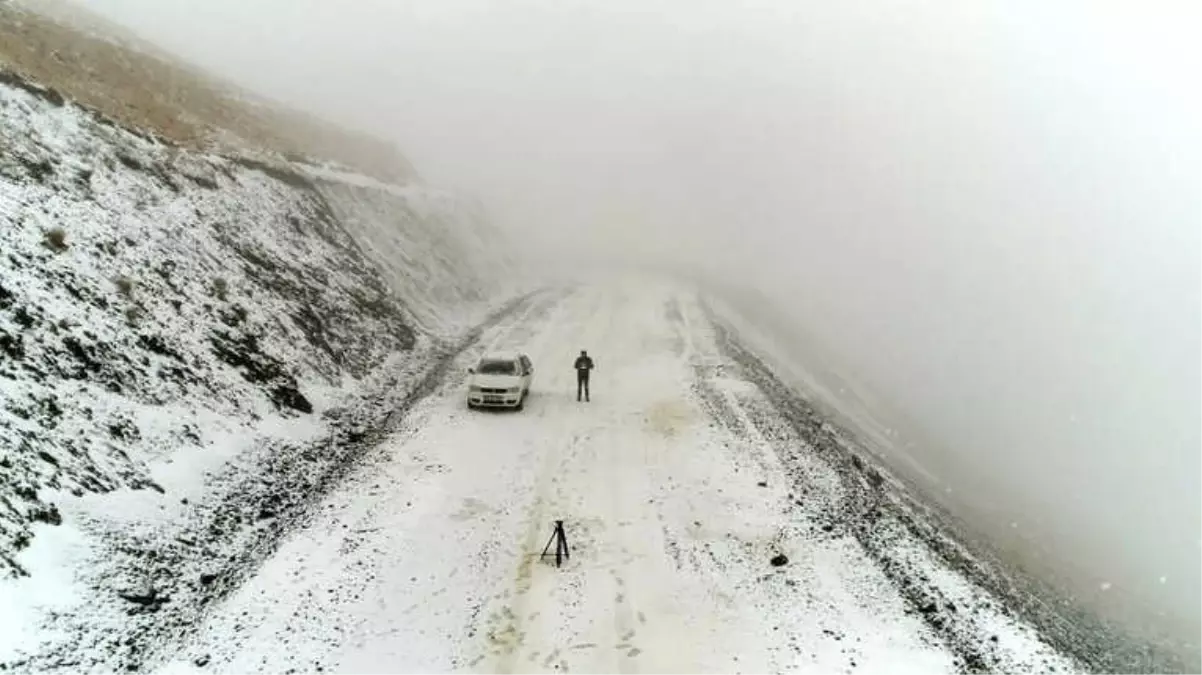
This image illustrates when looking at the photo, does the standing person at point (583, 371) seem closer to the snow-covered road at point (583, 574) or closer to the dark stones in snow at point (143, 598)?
the snow-covered road at point (583, 574)

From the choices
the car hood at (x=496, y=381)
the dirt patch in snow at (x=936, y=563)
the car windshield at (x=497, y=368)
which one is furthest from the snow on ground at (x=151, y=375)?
the dirt patch in snow at (x=936, y=563)

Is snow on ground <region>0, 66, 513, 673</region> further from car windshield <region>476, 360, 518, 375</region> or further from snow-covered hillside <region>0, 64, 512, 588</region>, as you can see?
car windshield <region>476, 360, 518, 375</region>

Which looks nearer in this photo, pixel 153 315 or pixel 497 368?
pixel 153 315

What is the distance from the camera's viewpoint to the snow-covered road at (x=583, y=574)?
34.6 ft

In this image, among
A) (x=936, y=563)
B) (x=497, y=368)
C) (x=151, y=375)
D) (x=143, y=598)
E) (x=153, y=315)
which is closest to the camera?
(x=143, y=598)

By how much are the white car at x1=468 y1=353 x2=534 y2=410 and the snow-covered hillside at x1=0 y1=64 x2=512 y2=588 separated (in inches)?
151

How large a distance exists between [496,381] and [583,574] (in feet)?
32.6

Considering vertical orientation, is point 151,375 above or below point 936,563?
below

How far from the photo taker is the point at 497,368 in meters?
22.7

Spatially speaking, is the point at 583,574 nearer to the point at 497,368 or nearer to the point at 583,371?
the point at 497,368

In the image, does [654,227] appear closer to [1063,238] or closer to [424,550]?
[1063,238]

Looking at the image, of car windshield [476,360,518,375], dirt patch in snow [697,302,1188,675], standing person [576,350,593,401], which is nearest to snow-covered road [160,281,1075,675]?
dirt patch in snow [697,302,1188,675]

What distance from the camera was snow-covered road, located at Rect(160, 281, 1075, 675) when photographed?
10555 mm

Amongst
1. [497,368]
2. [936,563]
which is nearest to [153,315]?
[497,368]
